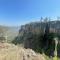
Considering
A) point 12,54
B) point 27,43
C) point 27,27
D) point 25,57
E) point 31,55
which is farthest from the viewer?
point 27,27

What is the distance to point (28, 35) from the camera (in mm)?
14383

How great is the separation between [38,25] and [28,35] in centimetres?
131

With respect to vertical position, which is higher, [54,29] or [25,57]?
[54,29]

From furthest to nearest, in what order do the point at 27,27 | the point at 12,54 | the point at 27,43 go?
the point at 27,27 → the point at 27,43 → the point at 12,54

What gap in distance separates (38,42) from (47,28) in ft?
5.72

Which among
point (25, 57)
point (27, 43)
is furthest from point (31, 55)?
point (27, 43)

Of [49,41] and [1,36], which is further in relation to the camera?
[49,41]

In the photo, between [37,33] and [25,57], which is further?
[37,33]

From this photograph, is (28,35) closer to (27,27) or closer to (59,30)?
(27,27)

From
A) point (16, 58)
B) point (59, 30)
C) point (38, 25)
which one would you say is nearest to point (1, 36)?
point (38, 25)

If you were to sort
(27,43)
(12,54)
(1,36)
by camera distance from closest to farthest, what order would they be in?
(12,54) < (1,36) < (27,43)

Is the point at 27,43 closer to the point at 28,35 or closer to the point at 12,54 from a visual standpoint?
the point at 28,35

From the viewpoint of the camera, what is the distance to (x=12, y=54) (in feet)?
17.4

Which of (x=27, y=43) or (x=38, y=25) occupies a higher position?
(x=38, y=25)
